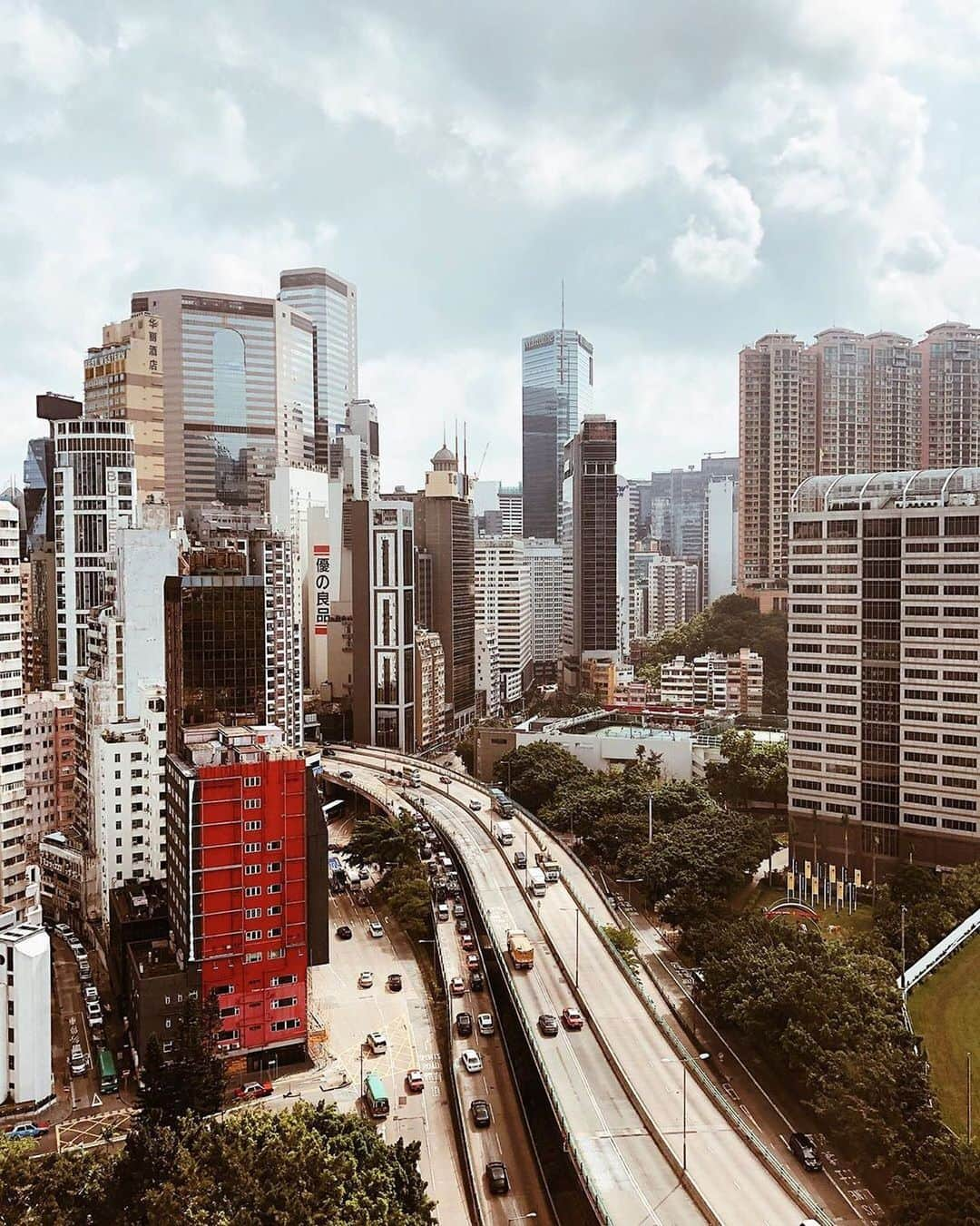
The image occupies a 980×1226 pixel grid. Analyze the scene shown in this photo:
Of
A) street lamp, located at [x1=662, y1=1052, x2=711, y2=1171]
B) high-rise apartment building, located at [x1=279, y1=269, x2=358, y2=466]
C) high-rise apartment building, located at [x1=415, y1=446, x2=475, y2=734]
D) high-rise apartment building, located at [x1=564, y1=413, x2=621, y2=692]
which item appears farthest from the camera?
high-rise apartment building, located at [x1=279, y1=269, x2=358, y2=466]

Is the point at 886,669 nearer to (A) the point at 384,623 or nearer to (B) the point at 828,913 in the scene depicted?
(B) the point at 828,913

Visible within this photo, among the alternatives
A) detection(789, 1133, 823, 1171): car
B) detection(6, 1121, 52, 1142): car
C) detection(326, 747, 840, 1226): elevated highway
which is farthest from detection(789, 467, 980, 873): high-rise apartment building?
detection(6, 1121, 52, 1142): car

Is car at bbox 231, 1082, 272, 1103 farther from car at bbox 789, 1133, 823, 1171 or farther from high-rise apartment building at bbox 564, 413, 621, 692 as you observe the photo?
high-rise apartment building at bbox 564, 413, 621, 692

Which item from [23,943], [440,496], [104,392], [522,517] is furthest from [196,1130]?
[522,517]

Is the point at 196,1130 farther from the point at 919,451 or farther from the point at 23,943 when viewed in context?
the point at 919,451

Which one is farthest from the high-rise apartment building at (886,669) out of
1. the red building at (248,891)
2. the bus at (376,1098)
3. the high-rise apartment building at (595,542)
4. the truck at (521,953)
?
the high-rise apartment building at (595,542)

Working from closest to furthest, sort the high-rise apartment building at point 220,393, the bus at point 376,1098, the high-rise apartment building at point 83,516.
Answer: the bus at point 376,1098 < the high-rise apartment building at point 83,516 < the high-rise apartment building at point 220,393

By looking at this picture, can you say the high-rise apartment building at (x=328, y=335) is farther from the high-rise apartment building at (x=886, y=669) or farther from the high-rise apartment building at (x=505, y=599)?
the high-rise apartment building at (x=886, y=669)
